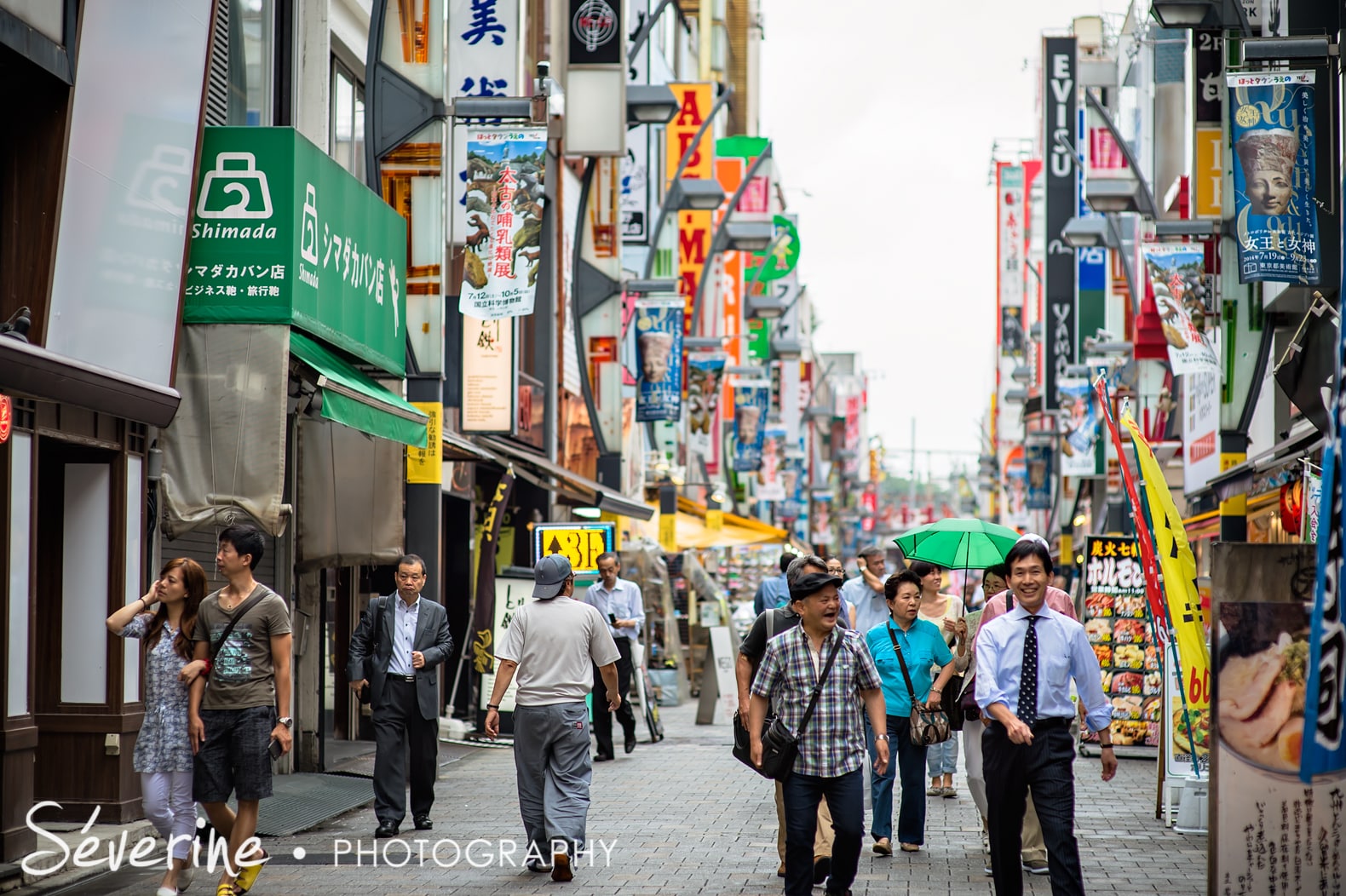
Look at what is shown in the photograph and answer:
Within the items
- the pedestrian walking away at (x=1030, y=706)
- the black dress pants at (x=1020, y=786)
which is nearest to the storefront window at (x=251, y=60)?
the pedestrian walking away at (x=1030, y=706)

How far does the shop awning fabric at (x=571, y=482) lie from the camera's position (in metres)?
20.6

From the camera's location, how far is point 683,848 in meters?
10.7

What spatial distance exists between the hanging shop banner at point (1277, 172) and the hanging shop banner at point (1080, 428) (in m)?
20.4

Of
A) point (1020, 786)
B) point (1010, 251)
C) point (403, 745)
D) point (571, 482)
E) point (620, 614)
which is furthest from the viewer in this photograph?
point (1010, 251)

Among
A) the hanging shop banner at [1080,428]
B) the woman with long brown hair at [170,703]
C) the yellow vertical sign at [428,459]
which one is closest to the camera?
the woman with long brown hair at [170,703]

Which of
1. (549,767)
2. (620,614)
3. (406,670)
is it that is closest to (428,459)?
(620,614)

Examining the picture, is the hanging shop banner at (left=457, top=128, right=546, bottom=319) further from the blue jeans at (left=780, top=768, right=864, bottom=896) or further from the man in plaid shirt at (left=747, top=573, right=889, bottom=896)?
the blue jeans at (left=780, top=768, right=864, bottom=896)

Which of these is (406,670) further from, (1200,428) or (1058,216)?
(1058,216)

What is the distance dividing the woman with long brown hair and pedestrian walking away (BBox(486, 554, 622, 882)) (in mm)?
1772

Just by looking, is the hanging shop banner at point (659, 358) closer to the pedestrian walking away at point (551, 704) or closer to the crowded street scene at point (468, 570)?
the crowded street scene at point (468, 570)

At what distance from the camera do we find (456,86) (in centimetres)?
1764

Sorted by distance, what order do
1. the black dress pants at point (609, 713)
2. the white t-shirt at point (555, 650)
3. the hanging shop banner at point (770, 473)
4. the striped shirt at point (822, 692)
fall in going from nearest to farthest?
the striped shirt at point (822, 692)
the white t-shirt at point (555, 650)
the black dress pants at point (609, 713)
the hanging shop banner at point (770, 473)

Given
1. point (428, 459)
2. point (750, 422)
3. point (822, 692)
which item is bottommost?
point (822, 692)

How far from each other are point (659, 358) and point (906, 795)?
789 inches
